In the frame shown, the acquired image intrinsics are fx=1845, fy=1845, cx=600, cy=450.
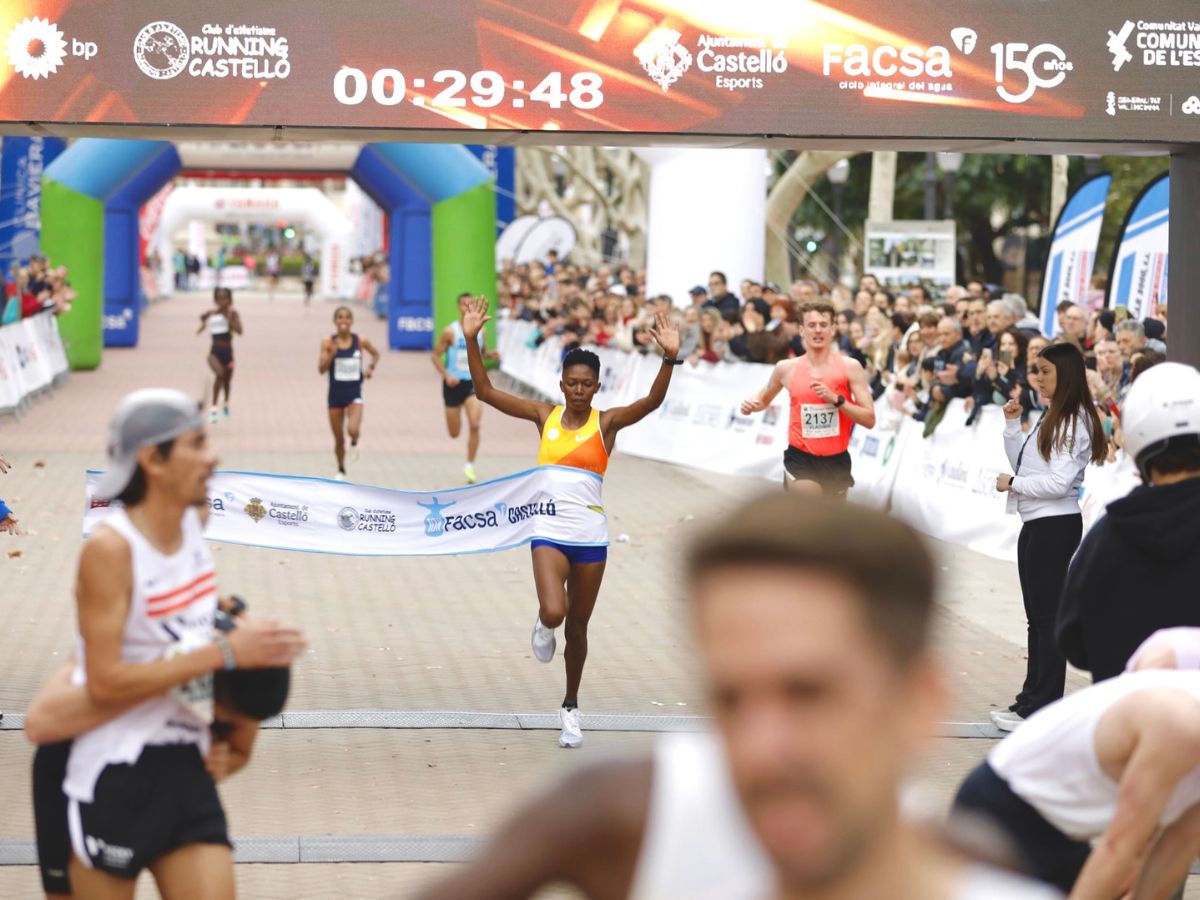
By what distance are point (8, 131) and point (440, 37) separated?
2.19 metres

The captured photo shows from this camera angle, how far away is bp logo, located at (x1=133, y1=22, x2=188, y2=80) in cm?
845

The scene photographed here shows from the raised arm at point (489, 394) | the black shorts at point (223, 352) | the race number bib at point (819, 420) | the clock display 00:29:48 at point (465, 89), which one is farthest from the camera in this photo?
the black shorts at point (223, 352)

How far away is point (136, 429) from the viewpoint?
3.73 m

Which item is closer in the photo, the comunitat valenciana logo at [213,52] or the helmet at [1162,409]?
the helmet at [1162,409]

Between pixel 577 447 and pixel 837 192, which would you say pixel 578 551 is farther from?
pixel 837 192

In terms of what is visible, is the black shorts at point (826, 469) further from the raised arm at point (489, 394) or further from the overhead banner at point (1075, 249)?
the overhead banner at point (1075, 249)

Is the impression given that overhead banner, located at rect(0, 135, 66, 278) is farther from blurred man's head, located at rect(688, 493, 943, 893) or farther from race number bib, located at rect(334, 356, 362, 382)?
blurred man's head, located at rect(688, 493, 943, 893)

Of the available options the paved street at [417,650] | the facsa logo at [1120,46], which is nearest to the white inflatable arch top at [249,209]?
the paved street at [417,650]

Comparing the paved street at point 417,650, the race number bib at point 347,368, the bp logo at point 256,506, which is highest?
the bp logo at point 256,506

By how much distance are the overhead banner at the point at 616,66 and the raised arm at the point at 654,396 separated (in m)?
0.94

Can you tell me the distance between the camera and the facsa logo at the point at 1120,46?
8.70 m

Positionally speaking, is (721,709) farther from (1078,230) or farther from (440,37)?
(1078,230)

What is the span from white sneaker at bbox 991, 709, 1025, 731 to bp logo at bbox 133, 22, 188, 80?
15.8 feet

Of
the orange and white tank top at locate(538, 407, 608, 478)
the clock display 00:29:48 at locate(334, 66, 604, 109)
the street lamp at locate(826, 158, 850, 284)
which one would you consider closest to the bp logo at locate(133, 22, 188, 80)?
the clock display 00:29:48 at locate(334, 66, 604, 109)
